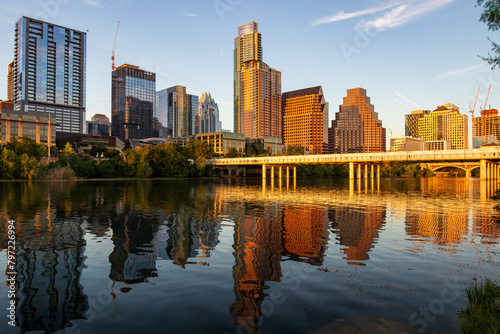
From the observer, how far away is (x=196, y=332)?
9.57m

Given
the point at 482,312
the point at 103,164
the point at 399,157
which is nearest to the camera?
the point at 482,312

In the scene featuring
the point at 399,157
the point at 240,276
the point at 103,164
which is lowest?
the point at 240,276

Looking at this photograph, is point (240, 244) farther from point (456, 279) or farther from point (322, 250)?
point (456, 279)

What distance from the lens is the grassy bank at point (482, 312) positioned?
846 centimetres

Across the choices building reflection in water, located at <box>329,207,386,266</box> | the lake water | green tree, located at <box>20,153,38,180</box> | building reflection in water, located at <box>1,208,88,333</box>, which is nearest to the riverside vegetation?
green tree, located at <box>20,153,38,180</box>

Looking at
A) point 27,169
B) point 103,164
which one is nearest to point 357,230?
point 27,169

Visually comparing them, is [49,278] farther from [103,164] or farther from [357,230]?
[103,164]

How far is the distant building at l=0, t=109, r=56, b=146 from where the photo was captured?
7156 inches

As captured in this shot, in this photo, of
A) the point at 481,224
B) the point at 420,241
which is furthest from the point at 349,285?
the point at 481,224

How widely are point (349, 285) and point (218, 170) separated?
176766mm

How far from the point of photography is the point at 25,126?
18838 cm

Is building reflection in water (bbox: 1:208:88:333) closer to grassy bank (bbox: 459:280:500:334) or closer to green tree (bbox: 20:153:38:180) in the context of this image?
grassy bank (bbox: 459:280:500:334)

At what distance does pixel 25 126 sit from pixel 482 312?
224642mm

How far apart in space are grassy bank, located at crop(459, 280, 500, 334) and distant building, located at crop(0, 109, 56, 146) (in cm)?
20402
